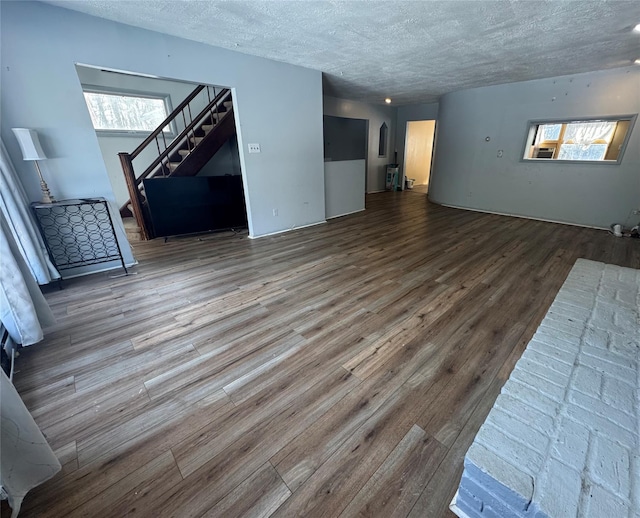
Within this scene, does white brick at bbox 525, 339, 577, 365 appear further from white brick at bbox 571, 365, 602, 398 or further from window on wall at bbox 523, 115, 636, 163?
window on wall at bbox 523, 115, 636, 163

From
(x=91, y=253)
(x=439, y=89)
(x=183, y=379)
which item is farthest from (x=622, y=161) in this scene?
(x=91, y=253)

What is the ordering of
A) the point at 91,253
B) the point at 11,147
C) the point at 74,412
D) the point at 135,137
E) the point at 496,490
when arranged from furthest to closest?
the point at 135,137 < the point at 91,253 < the point at 11,147 < the point at 74,412 < the point at 496,490

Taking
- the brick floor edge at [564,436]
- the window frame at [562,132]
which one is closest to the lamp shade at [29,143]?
the brick floor edge at [564,436]

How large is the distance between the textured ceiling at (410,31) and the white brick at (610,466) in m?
3.22

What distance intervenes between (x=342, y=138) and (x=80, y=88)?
4.88 metres

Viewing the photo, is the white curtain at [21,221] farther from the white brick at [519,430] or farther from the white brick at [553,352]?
the white brick at [553,352]

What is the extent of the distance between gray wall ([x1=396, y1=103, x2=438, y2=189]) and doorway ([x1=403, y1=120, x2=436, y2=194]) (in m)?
0.13

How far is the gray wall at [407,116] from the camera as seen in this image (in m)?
8.13

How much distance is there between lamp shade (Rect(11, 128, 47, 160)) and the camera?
8.04 feet

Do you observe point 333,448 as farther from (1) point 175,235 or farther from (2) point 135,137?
(2) point 135,137

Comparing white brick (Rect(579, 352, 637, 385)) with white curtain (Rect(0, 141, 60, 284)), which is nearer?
white brick (Rect(579, 352, 637, 385))

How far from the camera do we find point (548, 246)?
3893 millimetres

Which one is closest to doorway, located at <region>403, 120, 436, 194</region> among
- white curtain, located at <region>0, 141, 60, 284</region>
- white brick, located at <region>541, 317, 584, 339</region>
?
white brick, located at <region>541, 317, 584, 339</region>

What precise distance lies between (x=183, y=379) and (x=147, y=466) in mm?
519
